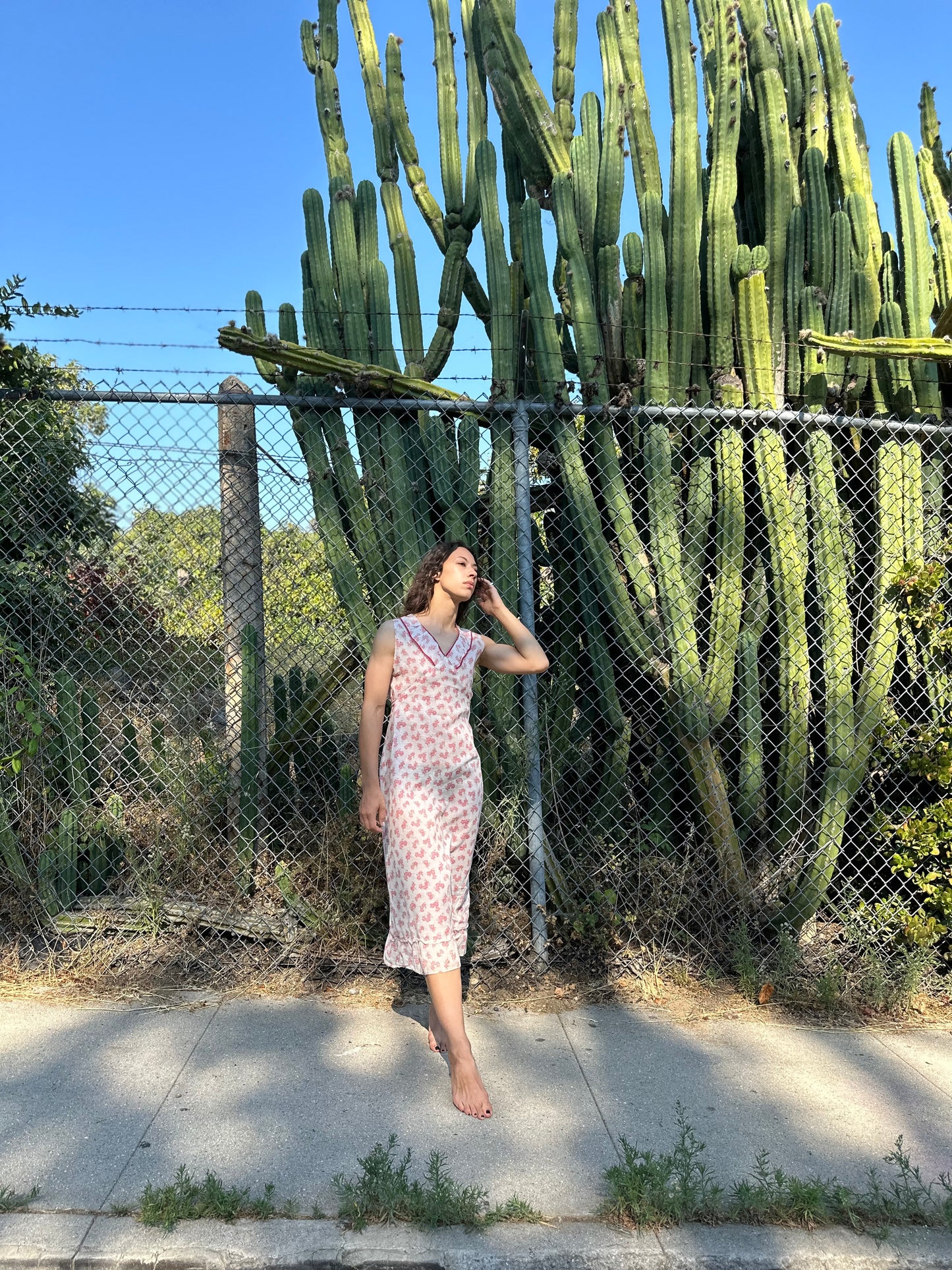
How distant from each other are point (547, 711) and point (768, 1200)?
218 centimetres

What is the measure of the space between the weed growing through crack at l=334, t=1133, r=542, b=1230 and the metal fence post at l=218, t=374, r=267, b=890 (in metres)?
1.85

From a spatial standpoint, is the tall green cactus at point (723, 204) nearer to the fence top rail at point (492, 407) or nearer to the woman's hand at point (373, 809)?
the fence top rail at point (492, 407)

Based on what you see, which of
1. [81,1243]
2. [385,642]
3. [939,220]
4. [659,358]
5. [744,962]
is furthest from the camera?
[939,220]

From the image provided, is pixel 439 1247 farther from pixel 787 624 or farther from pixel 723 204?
pixel 723 204

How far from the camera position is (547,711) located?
436cm

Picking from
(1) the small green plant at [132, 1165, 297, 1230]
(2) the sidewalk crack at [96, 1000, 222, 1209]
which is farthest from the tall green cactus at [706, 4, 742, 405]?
(1) the small green plant at [132, 1165, 297, 1230]

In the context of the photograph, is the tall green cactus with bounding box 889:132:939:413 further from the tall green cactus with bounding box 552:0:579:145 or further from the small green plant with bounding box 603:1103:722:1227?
the small green plant with bounding box 603:1103:722:1227

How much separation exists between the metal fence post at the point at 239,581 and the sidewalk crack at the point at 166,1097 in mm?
704

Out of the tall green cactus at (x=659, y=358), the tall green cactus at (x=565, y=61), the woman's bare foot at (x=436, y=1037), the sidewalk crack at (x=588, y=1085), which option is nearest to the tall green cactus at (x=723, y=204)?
the tall green cactus at (x=659, y=358)

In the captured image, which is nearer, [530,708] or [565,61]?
[530,708]

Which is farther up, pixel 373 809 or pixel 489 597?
pixel 489 597

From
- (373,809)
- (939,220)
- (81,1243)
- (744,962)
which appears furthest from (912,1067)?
(939,220)

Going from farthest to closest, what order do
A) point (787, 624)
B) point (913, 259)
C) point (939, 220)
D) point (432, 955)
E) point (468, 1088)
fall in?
point (939, 220) → point (913, 259) → point (787, 624) → point (432, 955) → point (468, 1088)

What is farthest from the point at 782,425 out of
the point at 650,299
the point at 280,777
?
the point at 280,777
